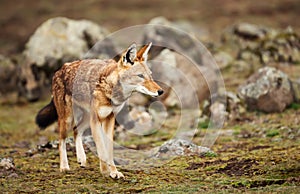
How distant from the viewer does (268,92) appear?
20062 millimetres

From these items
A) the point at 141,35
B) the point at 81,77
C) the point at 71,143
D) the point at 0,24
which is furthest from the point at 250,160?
the point at 0,24

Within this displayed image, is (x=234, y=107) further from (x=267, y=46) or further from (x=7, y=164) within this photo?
(x=267, y=46)

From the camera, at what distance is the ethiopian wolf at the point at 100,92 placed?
12.0 m

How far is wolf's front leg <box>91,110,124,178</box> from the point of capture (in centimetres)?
1272

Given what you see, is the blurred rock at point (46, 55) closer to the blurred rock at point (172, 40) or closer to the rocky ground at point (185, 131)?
the rocky ground at point (185, 131)

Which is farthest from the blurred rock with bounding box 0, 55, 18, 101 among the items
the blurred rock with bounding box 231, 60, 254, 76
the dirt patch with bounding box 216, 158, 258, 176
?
the dirt patch with bounding box 216, 158, 258, 176

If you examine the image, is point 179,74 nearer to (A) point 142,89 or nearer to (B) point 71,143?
(B) point 71,143

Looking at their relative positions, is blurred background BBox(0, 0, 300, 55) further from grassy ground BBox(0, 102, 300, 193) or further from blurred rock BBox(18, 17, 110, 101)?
grassy ground BBox(0, 102, 300, 193)

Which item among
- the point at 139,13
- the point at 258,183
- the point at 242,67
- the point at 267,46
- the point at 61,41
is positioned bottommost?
the point at 258,183

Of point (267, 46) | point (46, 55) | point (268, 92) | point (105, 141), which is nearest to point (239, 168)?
point (105, 141)

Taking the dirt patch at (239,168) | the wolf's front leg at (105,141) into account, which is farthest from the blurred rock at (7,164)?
the dirt patch at (239,168)

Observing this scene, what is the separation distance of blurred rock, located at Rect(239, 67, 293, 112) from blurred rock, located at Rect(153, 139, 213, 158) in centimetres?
556

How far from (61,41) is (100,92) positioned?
16.1 metres

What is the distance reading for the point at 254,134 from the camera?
→ 1783 centimetres
